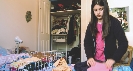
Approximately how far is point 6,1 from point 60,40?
1934 mm

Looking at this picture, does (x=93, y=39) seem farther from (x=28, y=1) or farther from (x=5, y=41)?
(x=28, y=1)

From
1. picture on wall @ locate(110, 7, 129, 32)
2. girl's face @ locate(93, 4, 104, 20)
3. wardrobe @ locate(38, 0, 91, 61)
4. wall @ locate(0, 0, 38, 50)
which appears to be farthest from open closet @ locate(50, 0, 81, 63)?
girl's face @ locate(93, 4, 104, 20)

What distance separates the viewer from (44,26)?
344 cm

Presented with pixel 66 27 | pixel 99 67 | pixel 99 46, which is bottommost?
pixel 99 67

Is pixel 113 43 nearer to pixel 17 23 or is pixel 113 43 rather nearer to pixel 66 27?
pixel 17 23

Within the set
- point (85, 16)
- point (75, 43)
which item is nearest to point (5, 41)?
point (85, 16)

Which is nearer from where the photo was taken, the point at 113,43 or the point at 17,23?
the point at 113,43

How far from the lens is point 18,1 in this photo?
2588 millimetres

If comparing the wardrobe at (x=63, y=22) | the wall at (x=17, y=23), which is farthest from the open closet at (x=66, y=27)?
the wall at (x=17, y=23)

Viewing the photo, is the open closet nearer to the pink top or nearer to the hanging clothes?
the hanging clothes

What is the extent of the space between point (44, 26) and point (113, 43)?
8.57 feet

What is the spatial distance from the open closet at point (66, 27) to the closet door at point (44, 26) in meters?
0.25

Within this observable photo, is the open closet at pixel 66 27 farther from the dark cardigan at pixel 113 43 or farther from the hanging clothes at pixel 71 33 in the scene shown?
the dark cardigan at pixel 113 43

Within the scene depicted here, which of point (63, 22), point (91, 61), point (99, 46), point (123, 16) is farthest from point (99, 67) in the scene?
point (63, 22)
